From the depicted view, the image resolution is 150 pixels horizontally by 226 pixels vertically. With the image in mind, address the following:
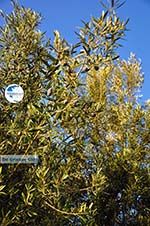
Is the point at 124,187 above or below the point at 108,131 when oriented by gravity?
below

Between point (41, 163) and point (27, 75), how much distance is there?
1.04 metres

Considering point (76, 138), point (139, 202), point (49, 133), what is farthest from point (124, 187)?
point (49, 133)

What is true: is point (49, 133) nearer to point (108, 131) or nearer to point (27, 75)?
point (27, 75)

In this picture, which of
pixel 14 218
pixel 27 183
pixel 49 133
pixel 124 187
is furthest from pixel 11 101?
pixel 124 187

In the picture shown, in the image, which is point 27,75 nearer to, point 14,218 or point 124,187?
point 14,218

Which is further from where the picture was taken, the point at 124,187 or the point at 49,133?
the point at 124,187

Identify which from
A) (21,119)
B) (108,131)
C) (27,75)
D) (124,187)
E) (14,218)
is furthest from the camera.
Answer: (108,131)

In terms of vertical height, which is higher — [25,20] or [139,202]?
[25,20]

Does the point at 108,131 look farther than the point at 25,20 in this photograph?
Yes

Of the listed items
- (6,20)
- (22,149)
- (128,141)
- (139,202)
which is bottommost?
(139,202)

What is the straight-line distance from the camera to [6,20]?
5461 mm

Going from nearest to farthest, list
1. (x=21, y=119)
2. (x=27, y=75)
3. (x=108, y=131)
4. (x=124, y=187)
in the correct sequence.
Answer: (x=21, y=119) < (x=27, y=75) < (x=124, y=187) < (x=108, y=131)

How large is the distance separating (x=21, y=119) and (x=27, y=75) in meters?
0.61

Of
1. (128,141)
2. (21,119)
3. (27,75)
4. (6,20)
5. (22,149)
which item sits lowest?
(128,141)
